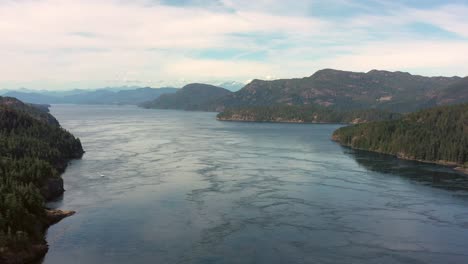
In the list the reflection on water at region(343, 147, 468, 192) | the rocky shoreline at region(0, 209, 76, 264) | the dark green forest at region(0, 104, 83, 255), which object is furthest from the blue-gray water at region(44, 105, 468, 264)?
the dark green forest at region(0, 104, 83, 255)

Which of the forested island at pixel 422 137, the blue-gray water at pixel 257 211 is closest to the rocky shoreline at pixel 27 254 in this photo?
the blue-gray water at pixel 257 211

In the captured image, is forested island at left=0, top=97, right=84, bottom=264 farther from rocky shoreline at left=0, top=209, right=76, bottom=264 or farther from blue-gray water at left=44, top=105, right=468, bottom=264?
blue-gray water at left=44, top=105, right=468, bottom=264

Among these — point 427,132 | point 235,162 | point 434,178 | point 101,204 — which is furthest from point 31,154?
point 427,132

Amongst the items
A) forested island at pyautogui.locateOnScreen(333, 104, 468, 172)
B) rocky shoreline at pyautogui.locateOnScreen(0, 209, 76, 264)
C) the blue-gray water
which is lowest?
rocky shoreline at pyautogui.locateOnScreen(0, 209, 76, 264)

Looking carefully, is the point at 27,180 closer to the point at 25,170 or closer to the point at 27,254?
the point at 25,170

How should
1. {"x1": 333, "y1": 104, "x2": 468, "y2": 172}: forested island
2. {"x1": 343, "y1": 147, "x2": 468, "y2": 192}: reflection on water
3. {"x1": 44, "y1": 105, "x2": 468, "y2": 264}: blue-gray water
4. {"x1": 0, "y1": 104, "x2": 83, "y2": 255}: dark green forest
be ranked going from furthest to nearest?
{"x1": 333, "y1": 104, "x2": 468, "y2": 172}: forested island < {"x1": 343, "y1": 147, "x2": 468, "y2": 192}: reflection on water < {"x1": 0, "y1": 104, "x2": 83, "y2": 255}: dark green forest < {"x1": 44, "y1": 105, "x2": 468, "y2": 264}: blue-gray water

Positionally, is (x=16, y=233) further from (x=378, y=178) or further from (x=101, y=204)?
(x=378, y=178)
